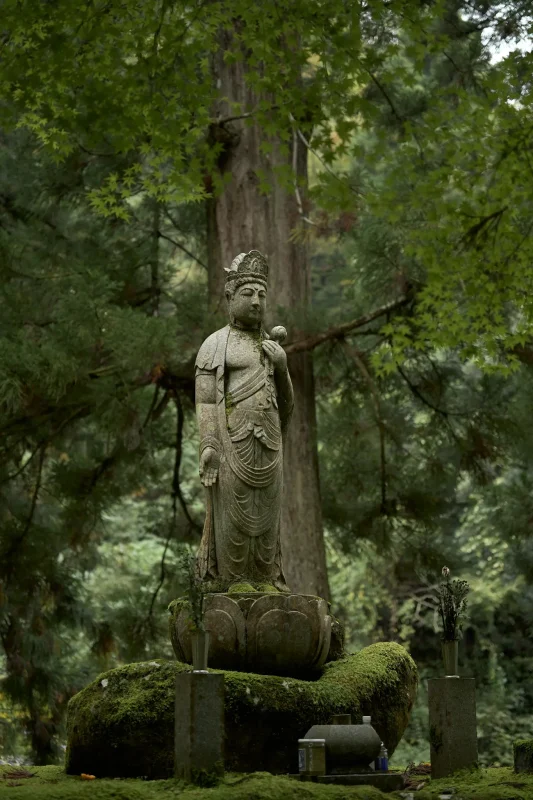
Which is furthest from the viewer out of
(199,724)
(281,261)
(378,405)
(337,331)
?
(281,261)

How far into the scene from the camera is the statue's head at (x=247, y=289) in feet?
30.1

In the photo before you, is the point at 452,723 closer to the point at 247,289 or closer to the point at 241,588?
the point at 241,588

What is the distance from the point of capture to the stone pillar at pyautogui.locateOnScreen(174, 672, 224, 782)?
6.30 metres

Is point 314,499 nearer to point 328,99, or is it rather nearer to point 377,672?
point 377,672

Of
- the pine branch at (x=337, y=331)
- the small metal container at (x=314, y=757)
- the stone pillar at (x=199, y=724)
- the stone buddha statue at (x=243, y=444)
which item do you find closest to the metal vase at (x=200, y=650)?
the stone pillar at (x=199, y=724)

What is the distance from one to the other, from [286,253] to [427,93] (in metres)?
3.40

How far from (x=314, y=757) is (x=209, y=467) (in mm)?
2678

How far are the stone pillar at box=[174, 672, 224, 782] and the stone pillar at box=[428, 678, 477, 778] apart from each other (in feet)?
5.39

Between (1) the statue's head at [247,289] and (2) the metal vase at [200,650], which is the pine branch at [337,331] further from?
(2) the metal vase at [200,650]

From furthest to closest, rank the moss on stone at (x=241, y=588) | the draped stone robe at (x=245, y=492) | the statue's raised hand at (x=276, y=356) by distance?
the statue's raised hand at (x=276, y=356)
the draped stone robe at (x=245, y=492)
the moss on stone at (x=241, y=588)

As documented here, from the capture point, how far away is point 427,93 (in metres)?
15.2

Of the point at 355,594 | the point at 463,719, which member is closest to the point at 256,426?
the point at 463,719

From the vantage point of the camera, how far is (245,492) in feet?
28.6

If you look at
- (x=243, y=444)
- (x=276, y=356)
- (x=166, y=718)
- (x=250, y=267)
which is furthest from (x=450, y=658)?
(x=250, y=267)
